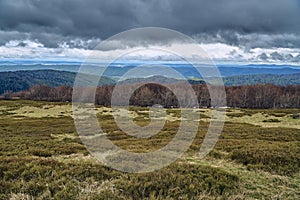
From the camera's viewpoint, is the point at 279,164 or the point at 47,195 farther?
the point at 279,164

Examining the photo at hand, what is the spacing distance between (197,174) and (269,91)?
155560 mm

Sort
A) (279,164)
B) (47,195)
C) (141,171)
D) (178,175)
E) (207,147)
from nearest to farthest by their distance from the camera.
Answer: (47,195), (178,175), (141,171), (279,164), (207,147)

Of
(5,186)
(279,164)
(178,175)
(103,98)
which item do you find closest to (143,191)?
(178,175)

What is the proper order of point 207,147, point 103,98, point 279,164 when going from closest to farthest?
point 279,164 → point 207,147 → point 103,98

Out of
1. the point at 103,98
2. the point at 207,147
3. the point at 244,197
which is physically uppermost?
the point at 244,197

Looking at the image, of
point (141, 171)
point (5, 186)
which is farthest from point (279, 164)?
point (5, 186)

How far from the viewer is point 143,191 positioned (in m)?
8.76

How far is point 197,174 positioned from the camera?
10.6m

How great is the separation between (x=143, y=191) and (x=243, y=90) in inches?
6269

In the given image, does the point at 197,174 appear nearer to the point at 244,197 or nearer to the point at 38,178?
the point at 244,197

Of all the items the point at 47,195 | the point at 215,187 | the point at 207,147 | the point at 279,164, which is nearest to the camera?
the point at 47,195

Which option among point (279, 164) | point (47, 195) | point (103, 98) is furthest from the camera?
point (103, 98)

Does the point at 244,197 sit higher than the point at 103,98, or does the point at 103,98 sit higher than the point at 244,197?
the point at 244,197

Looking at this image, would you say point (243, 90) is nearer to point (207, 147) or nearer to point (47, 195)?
point (207, 147)
